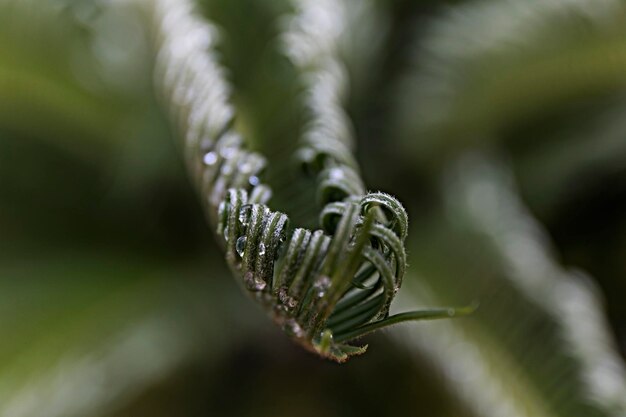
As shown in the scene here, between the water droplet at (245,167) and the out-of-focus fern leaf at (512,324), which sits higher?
the water droplet at (245,167)

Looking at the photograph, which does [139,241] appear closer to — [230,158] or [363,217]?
[230,158]

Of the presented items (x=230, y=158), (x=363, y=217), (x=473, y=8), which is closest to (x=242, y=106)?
(x=230, y=158)

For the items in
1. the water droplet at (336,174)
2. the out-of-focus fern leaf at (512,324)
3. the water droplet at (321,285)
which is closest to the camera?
the water droplet at (321,285)

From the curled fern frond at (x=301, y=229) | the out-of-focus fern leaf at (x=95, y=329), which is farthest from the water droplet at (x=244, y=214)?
the out-of-focus fern leaf at (x=95, y=329)

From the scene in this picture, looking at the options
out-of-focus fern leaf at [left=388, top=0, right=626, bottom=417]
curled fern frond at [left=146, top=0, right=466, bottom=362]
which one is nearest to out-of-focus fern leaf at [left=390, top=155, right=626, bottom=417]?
out-of-focus fern leaf at [left=388, top=0, right=626, bottom=417]

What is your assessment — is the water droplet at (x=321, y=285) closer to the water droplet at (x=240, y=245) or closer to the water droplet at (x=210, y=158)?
the water droplet at (x=240, y=245)

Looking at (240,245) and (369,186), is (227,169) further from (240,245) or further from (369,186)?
(369,186)

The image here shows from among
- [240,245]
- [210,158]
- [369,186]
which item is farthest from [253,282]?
[369,186]
